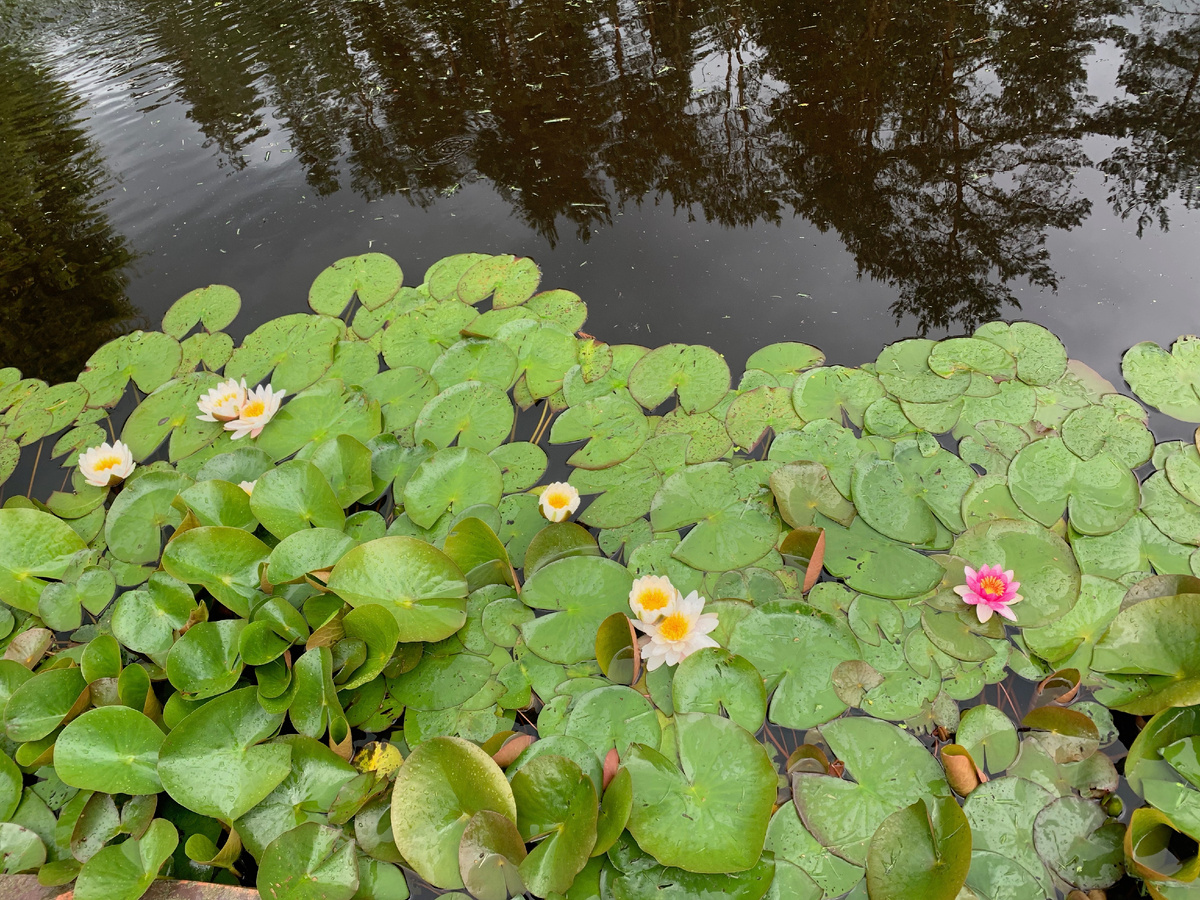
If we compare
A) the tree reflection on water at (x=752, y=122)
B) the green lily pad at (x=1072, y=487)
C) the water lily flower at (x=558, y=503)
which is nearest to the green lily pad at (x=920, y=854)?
the green lily pad at (x=1072, y=487)

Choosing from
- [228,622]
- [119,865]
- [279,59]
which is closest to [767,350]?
[228,622]

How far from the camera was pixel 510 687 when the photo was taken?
1.54m

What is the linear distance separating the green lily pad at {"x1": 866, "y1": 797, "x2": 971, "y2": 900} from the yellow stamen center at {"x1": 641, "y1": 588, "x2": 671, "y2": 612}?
0.58 meters

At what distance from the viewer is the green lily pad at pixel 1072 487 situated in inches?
63.8

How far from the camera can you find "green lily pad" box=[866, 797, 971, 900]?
1.10 metres

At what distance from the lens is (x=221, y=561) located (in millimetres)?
1695

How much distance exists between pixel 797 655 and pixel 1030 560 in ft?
2.04

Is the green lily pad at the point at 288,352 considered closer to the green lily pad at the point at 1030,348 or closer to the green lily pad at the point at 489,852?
the green lily pad at the point at 489,852

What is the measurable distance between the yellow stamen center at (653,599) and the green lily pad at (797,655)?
7.7 inches

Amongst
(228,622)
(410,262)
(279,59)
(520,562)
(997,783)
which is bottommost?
(997,783)

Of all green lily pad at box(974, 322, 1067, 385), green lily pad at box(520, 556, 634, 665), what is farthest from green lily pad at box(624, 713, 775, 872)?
green lily pad at box(974, 322, 1067, 385)

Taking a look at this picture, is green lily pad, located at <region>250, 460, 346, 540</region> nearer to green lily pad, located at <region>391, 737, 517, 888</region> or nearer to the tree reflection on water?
green lily pad, located at <region>391, 737, 517, 888</region>

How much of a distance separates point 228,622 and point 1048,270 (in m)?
2.80

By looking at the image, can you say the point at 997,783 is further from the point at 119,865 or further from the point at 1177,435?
the point at 119,865
